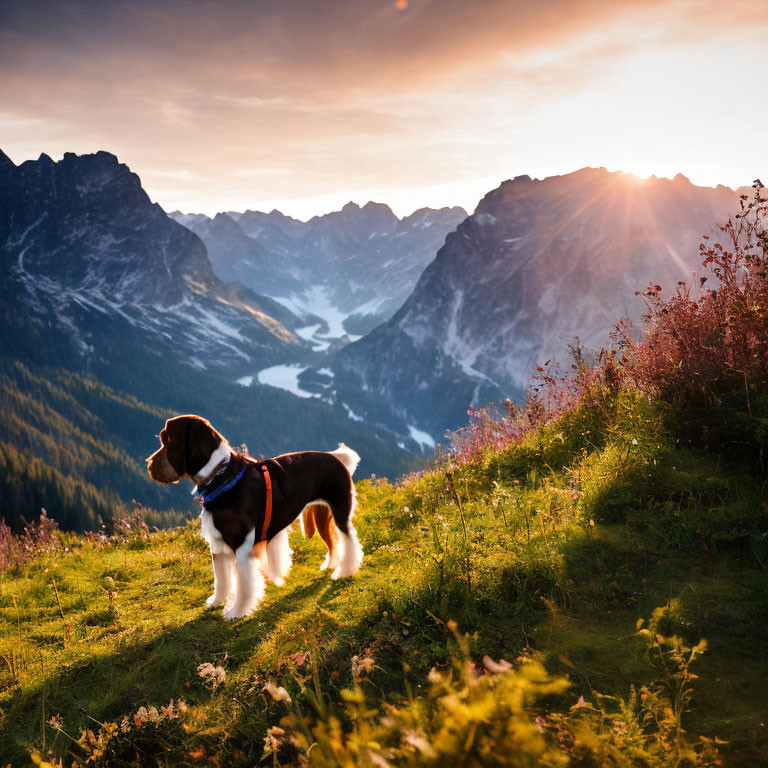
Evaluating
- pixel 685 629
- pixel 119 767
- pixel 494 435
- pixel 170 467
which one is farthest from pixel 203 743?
pixel 494 435

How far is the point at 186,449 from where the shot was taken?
516cm

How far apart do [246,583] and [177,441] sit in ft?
5.41

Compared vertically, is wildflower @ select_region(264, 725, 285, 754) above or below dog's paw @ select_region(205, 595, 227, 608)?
above

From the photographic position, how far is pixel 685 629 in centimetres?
350

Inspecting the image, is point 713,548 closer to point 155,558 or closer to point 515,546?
point 515,546

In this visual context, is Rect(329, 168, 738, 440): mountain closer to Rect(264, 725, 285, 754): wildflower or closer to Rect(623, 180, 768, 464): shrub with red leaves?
Rect(623, 180, 768, 464): shrub with red leaves

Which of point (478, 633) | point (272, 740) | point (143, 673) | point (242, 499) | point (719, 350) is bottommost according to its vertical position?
point (143, 673)

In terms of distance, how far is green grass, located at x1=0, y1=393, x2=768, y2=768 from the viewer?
261 centimetres

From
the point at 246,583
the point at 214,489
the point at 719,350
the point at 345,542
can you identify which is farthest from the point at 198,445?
the point at 719,350

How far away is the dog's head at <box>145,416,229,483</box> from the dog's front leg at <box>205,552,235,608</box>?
1012 millimetres

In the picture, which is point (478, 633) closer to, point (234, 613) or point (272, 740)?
point (272, 740)

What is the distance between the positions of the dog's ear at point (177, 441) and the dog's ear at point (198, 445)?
0.03m

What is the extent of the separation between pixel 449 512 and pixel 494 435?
9.42ft

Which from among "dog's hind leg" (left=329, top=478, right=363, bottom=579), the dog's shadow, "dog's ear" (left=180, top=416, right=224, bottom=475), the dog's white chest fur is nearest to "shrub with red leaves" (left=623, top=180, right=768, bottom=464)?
"dog's hind leg" (left=329, top=478, right=363, bottom=579)
